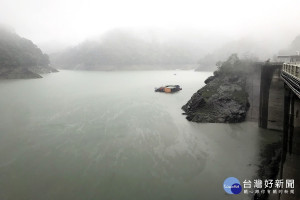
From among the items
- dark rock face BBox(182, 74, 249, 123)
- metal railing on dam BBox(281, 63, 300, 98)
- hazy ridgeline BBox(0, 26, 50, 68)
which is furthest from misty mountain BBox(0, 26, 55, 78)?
metal railing on dam BBox(281, 63, 300, 98)

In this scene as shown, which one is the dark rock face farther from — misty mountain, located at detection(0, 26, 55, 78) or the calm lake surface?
misty mountain, located at detection(0, 26, 55, 78)

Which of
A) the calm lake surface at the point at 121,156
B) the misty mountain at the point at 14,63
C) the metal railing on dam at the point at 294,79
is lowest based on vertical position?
the calm lake surface at the point at 121,156

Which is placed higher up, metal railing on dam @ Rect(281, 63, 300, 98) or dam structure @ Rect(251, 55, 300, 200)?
metal railing on dam @ Rect(281, 63, 300, 98)

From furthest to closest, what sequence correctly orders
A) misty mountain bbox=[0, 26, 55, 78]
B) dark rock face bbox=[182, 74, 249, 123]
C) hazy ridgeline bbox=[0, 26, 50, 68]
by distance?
1. hazy ridgeline bbox=[0, 26, 50, 68]
2. misty mountain bbox=[0, 26, 55, 78]
3. dark rock face bbox=[182, 74, 249, 123]

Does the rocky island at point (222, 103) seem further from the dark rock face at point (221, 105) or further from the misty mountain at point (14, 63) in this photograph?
the misty mountain at point (14, 63)

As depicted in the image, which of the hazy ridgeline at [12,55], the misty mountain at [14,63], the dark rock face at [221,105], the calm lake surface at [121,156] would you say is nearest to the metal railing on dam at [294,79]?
the calm lake surface at [121,156]

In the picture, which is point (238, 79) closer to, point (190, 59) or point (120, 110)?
point (120, 110)

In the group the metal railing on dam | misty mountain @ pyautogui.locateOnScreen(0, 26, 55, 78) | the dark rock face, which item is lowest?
the dark rock face
